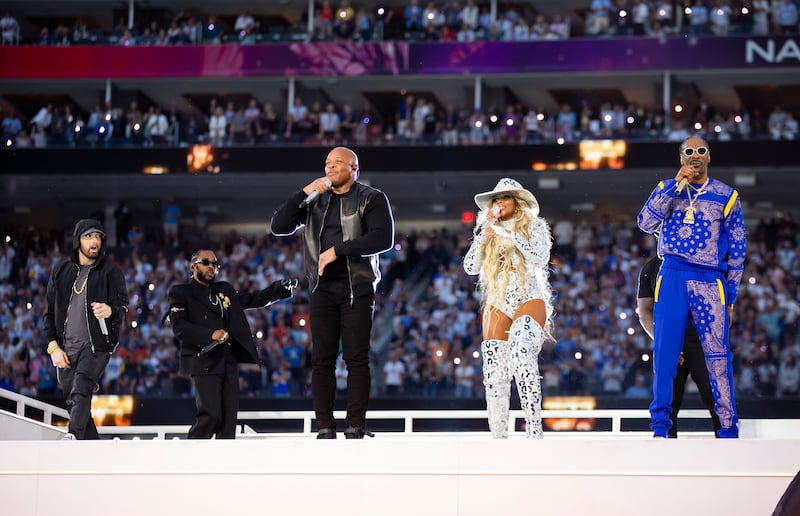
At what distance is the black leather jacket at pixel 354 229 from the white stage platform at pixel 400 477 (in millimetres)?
1277

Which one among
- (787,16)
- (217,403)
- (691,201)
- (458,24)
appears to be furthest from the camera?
(458,24)

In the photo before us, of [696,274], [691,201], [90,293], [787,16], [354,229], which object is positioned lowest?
[90,293]

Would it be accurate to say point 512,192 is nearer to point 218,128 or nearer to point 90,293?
point 90,293

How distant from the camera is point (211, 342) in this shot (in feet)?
27.6

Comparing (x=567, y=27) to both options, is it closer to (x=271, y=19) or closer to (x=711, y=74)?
(x=711, y=74)

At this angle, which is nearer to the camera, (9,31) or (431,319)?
(431,319)

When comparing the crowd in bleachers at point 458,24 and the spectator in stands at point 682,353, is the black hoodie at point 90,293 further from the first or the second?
the crowd in bleachers at point 458,24

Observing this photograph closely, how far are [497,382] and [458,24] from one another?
20033 millimetres

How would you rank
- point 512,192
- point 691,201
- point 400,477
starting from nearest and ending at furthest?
point 400,477 → point 691,201 → point 512,192

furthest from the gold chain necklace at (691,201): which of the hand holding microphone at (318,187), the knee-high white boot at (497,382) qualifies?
the hand holding microphone at (318,187)

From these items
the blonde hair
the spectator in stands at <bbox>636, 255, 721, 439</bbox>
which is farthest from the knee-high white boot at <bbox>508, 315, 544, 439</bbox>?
the spectator in stands at <bbox>636, 255, 721, 439</bbox>

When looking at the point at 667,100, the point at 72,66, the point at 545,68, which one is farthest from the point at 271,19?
the point at 667,100

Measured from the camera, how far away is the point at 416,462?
577cm

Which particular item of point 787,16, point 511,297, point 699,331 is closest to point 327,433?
point 511,297
